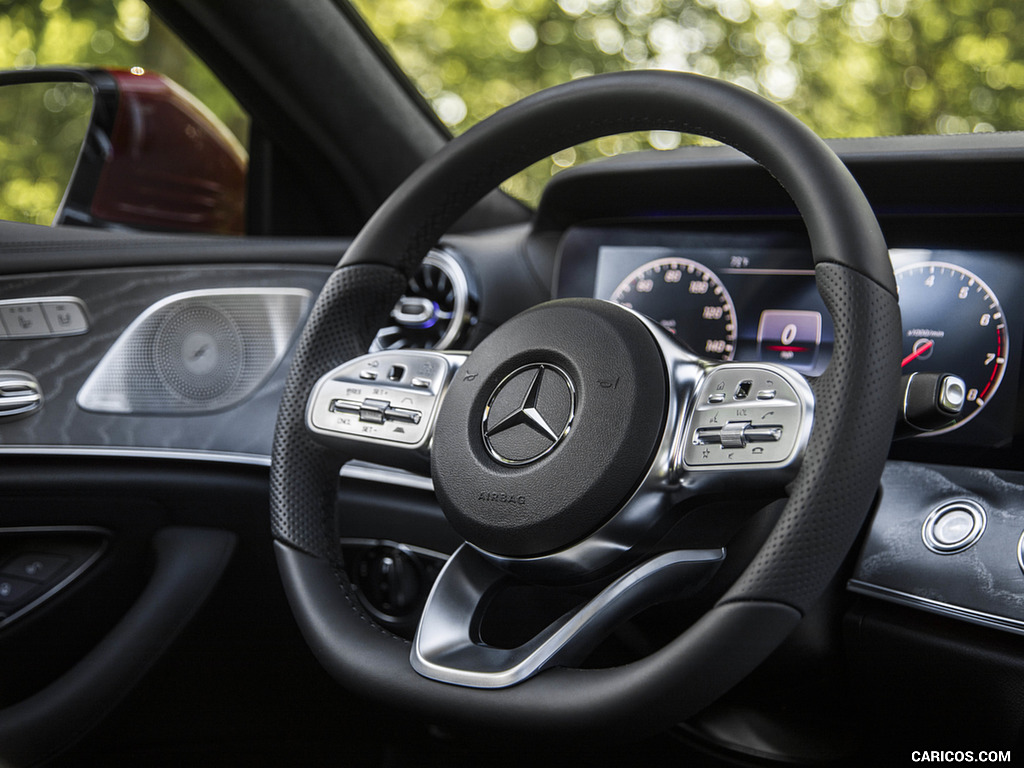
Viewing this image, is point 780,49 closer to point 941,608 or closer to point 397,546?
point 397,546

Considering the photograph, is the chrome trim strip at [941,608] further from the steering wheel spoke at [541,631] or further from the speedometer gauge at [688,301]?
the speedometer gauge at [688,301]

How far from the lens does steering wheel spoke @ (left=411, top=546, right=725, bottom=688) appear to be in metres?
0.78

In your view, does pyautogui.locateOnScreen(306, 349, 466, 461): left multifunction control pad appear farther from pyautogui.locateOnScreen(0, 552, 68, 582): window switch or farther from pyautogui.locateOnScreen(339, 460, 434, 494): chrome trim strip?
pyautogui.locateOnScreen(0, 552, 68, 582): window switch

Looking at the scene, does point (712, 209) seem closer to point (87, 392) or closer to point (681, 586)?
point (681, 586)

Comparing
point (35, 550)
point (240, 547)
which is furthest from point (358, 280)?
point (35, 550)

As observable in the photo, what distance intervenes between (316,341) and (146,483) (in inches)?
25.1

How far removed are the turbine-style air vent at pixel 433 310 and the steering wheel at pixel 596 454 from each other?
0.45 metres

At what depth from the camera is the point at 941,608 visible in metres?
0.99

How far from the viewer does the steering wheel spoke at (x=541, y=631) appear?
0.78 metres

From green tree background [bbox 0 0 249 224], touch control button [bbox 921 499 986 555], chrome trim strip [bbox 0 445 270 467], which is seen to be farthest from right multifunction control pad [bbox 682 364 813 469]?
green tree background [bbox 0 0 249 224]

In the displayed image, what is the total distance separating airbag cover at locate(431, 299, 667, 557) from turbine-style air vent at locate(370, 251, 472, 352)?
558 mm

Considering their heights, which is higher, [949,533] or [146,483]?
[949,533]

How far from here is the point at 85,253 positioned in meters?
1.58

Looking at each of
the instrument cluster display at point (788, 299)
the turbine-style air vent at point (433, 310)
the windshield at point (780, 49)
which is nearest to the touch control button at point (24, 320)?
the turbine-style air vent at point (433, 310)
